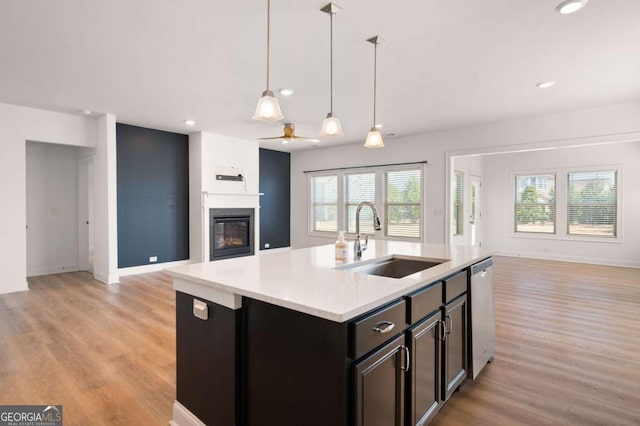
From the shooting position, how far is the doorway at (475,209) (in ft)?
27.0

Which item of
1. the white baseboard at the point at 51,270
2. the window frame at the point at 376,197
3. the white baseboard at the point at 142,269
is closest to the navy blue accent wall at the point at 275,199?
the window frame at the point at 376,197

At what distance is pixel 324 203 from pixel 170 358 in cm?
603

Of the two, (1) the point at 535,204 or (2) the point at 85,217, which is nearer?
(2) the point at 85,217

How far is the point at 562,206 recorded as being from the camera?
7672 mm

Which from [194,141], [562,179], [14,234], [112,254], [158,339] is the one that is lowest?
[158,339]

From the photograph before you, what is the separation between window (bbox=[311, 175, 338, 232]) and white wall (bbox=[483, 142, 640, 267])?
12.9ft

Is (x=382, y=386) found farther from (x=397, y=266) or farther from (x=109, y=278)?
(x=109, y=278)

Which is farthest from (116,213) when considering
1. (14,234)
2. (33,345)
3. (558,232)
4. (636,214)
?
(636,214)

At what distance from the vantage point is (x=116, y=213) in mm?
5555

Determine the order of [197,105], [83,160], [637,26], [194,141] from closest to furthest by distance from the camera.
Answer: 1. [637,26]
2. [197,105]
3. [83,160]
4. [194,141]

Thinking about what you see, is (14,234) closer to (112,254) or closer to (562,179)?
(112,254)

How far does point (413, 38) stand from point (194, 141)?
4973 millimetres

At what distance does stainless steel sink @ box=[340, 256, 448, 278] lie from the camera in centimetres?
248

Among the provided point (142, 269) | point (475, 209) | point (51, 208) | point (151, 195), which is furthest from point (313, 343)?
point (475, 209)
